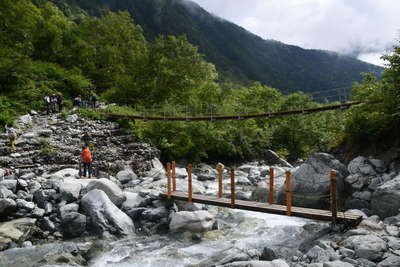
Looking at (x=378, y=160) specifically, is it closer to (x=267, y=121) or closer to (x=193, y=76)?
(x=193, y=76)

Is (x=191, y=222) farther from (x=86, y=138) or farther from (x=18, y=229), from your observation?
(x=86, y=138)

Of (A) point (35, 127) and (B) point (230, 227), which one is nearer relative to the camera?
(B) point (230, 227)

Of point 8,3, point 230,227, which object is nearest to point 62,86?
point 8,3

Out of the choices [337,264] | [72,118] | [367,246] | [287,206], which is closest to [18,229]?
[287,206]

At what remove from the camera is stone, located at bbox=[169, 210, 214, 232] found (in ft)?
32.3

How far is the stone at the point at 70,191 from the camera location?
35.5 feet

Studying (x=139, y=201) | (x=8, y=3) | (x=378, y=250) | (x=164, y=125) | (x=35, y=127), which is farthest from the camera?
(x=8, y=3)

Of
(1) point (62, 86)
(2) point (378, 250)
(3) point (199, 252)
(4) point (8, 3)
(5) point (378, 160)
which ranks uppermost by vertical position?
(4) point (8, 3)

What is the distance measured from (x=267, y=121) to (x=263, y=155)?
8482 mm

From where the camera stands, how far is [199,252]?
8367 mm

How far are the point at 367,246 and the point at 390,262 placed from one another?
0.58 meters

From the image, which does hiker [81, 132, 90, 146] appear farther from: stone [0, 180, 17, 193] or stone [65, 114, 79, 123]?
stone [0, 180, 17, 193]

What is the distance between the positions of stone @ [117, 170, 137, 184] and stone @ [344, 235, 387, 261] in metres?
10.7

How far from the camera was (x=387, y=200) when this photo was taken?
8820mm
